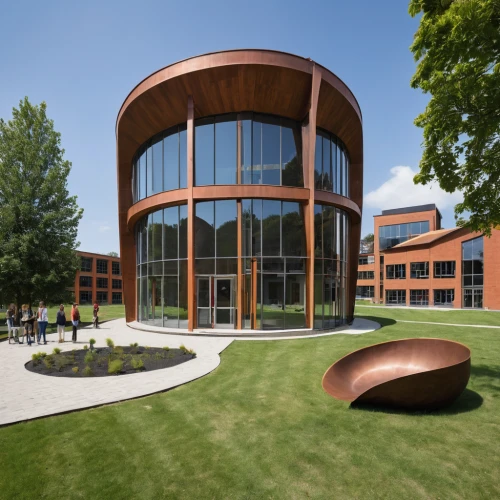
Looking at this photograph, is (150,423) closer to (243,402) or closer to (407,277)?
(243,402)

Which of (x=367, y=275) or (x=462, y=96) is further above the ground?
(x=462, y=96)

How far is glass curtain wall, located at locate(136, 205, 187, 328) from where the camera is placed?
1989cm

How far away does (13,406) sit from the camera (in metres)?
7.31

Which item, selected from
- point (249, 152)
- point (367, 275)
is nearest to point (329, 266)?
point (249, 152)

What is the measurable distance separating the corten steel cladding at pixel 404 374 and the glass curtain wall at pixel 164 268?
1273 centimetres

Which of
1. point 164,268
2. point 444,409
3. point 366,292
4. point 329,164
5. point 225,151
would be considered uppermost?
point 225,151

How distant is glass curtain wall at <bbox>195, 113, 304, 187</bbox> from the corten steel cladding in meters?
12.8

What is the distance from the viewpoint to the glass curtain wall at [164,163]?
68.1 ft

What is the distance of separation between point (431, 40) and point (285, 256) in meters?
12.2

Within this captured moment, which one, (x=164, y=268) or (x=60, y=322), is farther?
(x=164, y=268)

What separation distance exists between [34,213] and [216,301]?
52.0ft

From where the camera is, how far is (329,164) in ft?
70.9

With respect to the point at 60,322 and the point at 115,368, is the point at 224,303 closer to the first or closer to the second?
the point at 60,322

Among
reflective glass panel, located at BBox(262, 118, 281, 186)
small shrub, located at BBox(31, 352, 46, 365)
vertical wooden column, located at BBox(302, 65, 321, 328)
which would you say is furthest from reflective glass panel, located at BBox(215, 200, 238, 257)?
small shrub, located at BBox(31, 352, 46, 365)
